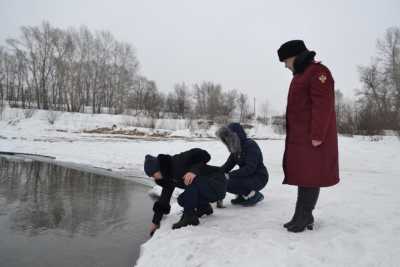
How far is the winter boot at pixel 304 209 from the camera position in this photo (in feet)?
8.99

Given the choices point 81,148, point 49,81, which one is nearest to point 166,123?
point 49,81

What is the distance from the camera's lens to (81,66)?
40.6 metres

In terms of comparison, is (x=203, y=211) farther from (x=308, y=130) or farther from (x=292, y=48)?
(x=292, y=48)

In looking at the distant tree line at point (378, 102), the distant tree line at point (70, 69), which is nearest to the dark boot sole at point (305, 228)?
the distant tree line at point (378, 102)

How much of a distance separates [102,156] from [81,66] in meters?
33.9

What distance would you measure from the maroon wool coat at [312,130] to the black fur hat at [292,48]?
0.20 meters

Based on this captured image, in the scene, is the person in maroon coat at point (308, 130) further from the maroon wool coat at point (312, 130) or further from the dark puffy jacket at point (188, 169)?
the dark puffy jacket at point (188, 169)

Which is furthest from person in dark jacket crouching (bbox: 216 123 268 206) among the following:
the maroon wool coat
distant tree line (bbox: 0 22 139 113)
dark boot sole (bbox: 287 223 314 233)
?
distant tree line (bbox: 0 22 139 113)

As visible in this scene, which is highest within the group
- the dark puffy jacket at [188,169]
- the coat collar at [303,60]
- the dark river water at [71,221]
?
the coat collar at [303,60]

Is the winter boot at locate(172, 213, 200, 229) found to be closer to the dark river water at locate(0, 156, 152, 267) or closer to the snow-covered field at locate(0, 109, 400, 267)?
the snow-covered field at locate(0, 109, 400, 267)

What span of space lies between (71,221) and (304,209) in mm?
2934

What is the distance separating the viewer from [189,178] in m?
3.10

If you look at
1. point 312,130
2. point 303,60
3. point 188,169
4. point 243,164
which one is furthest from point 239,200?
point 303,60

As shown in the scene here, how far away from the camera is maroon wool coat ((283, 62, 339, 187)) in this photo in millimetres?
2545
